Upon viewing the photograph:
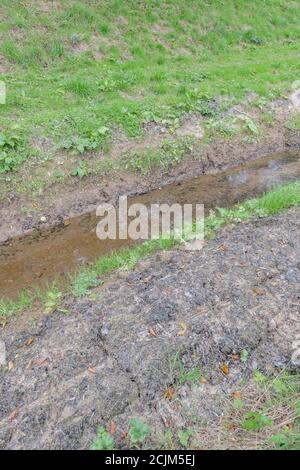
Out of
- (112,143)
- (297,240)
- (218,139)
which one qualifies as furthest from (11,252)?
(218,139)

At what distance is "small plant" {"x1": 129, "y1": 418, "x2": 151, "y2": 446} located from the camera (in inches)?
120

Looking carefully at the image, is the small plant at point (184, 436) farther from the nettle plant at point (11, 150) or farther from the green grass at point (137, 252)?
the nettle plant at point (11, 150)

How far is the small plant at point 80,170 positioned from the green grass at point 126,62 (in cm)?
54

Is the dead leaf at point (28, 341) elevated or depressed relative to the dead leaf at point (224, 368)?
depressed

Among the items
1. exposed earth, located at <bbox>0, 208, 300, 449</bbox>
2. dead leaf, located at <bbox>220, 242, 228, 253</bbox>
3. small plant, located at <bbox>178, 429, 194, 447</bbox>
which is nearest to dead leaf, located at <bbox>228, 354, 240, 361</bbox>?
exposed earth, located at <bbox>0, 208, 300, 449</bbox>

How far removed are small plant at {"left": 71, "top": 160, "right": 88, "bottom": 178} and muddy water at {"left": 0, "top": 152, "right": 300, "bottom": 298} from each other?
79cm

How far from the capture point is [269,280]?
4578 millimetres

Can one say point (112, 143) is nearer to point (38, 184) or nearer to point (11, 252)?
point (38, 184)

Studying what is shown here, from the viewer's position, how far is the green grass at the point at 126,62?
26.4 feet

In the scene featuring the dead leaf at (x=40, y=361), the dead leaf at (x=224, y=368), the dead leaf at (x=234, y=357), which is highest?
the dead leaf at (x=234, y=357)

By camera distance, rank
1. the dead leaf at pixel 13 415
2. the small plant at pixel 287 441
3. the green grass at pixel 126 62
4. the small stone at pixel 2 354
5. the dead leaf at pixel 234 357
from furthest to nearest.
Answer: the green grass at pixel 126 62 < the small stone at pixel 2 354 < the dead leaf at pixel 234 357 < the dead leaf at pixel 13 415 < the small plant at pixel 287 441

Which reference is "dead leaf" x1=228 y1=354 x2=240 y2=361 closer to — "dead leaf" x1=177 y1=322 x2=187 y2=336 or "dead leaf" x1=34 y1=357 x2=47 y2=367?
"dead leaf" x1=177 y1=322 x2=187 y2=336

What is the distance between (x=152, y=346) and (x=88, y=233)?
123 inches

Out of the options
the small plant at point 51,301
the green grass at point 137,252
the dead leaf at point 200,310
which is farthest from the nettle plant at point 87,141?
the dead leaf at point 200,310
